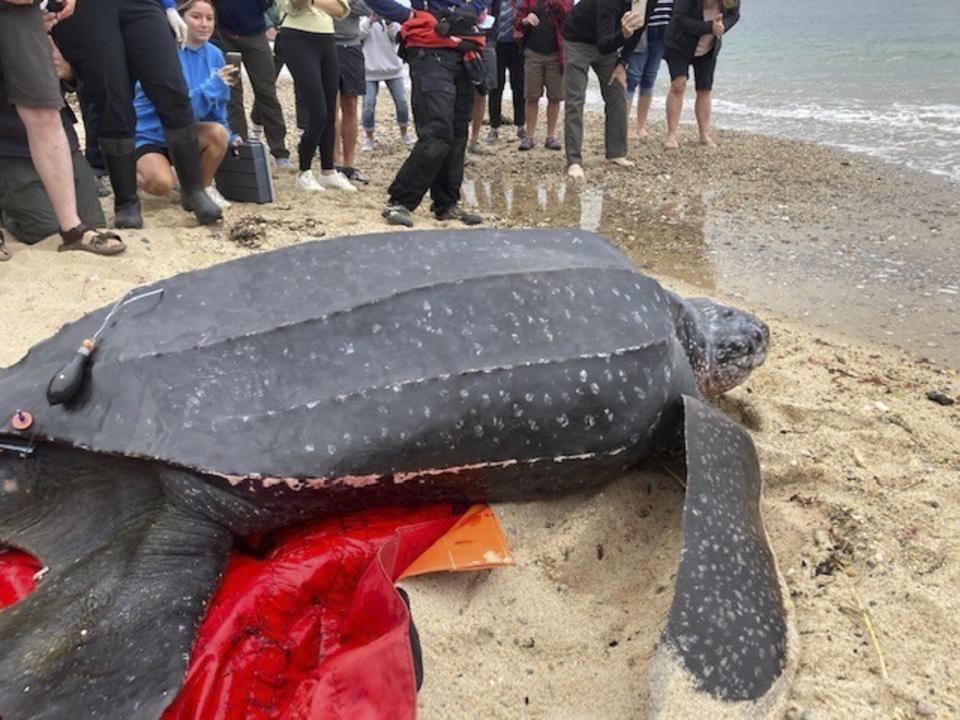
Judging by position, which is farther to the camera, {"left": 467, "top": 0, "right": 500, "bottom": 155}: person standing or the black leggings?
{"left": 467, "top": 0, "right": 500, "bottom": 155}: person standing

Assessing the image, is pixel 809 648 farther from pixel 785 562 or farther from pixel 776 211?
pixel 776 211

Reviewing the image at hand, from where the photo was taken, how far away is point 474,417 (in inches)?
58.4

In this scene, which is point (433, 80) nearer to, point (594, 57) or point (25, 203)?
point (25, 203)

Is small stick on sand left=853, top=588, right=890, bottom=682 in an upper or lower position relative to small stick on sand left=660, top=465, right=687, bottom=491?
lower

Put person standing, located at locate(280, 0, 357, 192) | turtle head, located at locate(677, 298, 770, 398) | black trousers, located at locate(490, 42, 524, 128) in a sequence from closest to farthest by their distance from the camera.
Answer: turtle head, located at locate(677, 298, 770, 398)
person standing, located at locate(280, 0, 357, 192)
black trousers, located at locate(490, 42, 524, 128)

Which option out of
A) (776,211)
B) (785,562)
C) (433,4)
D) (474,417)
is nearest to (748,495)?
(785,562)

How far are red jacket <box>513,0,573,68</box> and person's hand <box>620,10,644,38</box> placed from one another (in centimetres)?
80

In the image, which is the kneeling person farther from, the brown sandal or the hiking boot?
the brown sandal

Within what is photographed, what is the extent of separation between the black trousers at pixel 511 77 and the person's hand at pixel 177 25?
336cm

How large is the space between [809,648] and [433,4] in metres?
3.29

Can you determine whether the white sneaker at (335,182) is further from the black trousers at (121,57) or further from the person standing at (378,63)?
the person standing at (378,63)

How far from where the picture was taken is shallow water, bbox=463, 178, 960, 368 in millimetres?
3002

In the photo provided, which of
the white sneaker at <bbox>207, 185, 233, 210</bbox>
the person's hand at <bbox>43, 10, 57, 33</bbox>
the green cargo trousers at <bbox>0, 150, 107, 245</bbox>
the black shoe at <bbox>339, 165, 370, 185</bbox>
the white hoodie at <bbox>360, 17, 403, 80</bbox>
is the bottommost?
the black shoe at <bbox>339, 165, 370, 185</bbox>

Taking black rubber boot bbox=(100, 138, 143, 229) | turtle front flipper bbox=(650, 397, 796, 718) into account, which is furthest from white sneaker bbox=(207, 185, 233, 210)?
turtle front flipper bbox=(650, 397, 796, 718)
